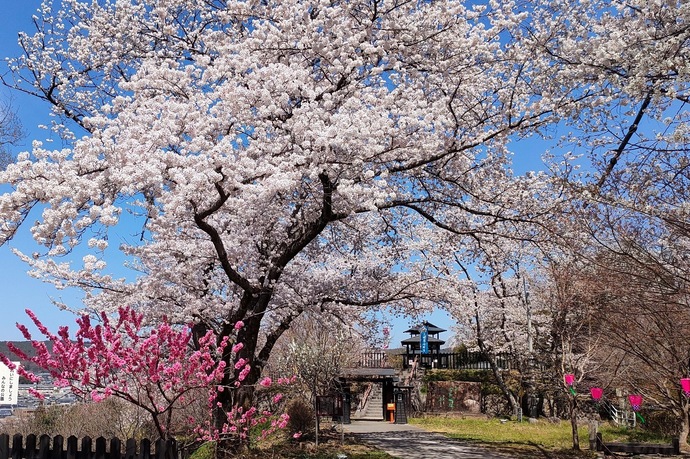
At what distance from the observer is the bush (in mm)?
14867

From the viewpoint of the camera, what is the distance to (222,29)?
37.3ft

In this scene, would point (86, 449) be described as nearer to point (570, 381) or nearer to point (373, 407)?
point (570, 381)

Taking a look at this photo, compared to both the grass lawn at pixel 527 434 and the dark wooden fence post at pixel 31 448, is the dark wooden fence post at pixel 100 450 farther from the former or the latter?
the grass lawn at pixel 527 434

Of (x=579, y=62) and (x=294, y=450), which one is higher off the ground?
(x=579, y=62)

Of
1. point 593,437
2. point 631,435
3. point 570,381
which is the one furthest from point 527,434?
point 570,381

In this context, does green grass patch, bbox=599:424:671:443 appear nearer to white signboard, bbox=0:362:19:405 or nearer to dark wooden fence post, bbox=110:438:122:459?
dark wooden fence post, bbox=110:438:122:459

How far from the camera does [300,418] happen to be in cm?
1494

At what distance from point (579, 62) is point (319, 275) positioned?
7.11 m

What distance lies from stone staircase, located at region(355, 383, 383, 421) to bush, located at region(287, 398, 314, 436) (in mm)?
10080

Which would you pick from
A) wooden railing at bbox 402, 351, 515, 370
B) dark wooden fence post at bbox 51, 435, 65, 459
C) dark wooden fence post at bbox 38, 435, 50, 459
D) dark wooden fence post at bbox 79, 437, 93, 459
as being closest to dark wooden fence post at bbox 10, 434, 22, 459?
dark wooden fence post at bbox 38, 435, 50, 459

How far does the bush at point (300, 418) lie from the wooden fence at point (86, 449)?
8125 mm

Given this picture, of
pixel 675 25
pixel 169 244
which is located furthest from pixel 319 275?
pixel 675 25

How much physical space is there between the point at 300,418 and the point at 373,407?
11.6 m

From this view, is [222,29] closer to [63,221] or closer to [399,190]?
[399,190]
